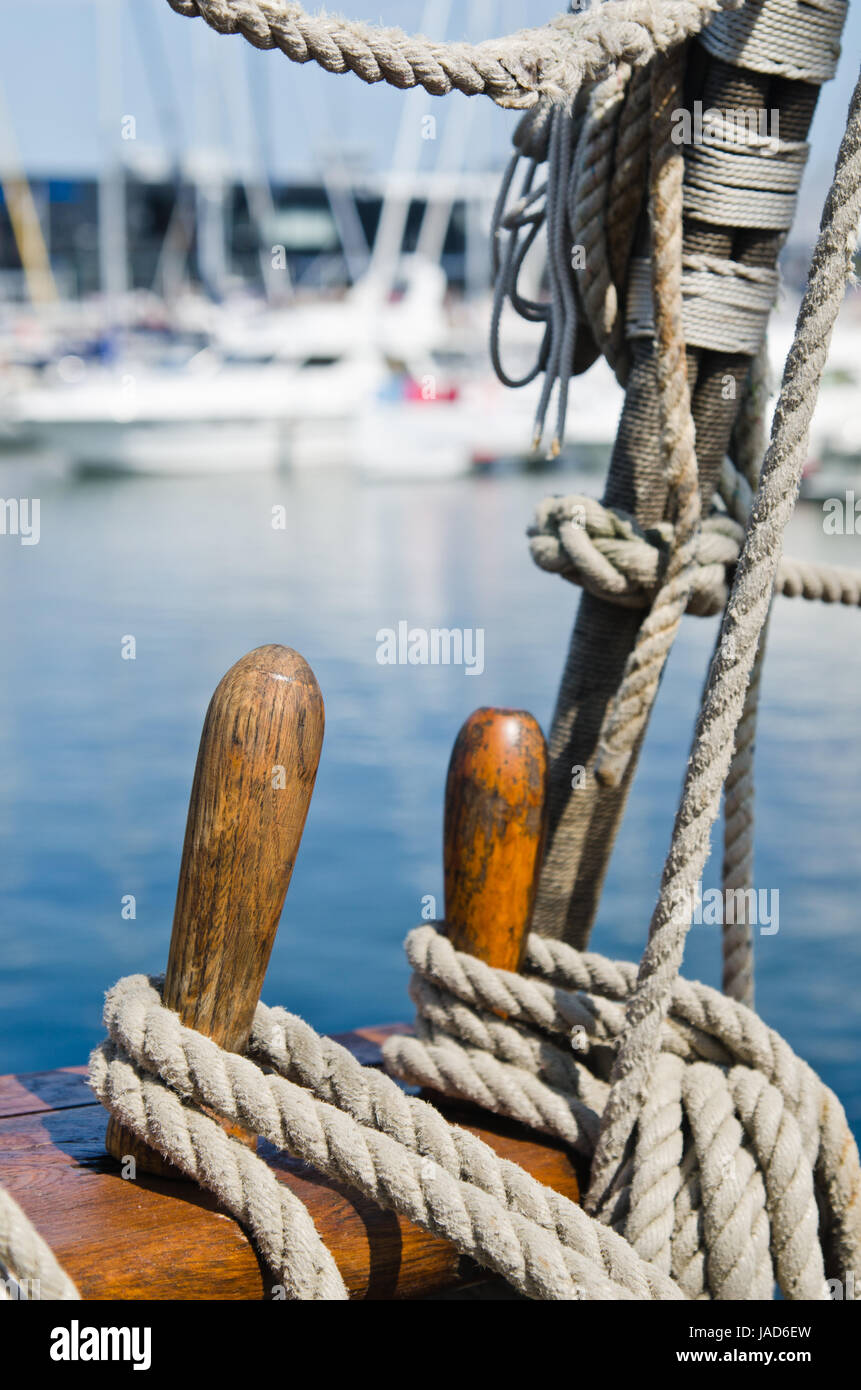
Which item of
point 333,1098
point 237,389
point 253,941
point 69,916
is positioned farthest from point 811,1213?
point 237,389

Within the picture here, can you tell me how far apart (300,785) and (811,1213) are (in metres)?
0.76

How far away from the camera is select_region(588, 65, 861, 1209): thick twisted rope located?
1548mm

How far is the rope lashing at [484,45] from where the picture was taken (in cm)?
130

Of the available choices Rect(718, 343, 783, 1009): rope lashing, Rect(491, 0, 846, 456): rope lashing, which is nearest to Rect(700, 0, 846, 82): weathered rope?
Rect(491, 0, 846, 456): rope lashing

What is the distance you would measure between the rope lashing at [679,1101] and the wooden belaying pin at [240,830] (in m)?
0.38

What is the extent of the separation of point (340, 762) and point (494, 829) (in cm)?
650

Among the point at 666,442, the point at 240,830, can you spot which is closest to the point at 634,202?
the point at 666,442

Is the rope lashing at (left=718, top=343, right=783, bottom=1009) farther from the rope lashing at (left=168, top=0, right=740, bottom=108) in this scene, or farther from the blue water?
the blue water

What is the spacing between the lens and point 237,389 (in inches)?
1072

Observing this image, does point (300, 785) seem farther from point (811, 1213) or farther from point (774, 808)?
point (774, 808)

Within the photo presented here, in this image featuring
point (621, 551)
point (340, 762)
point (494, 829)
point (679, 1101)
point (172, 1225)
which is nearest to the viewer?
point (172, 1225)

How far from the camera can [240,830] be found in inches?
57.7

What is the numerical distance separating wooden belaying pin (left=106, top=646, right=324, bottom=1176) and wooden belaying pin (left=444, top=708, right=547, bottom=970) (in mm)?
350

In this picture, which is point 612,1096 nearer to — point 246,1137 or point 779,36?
point 246,1137
